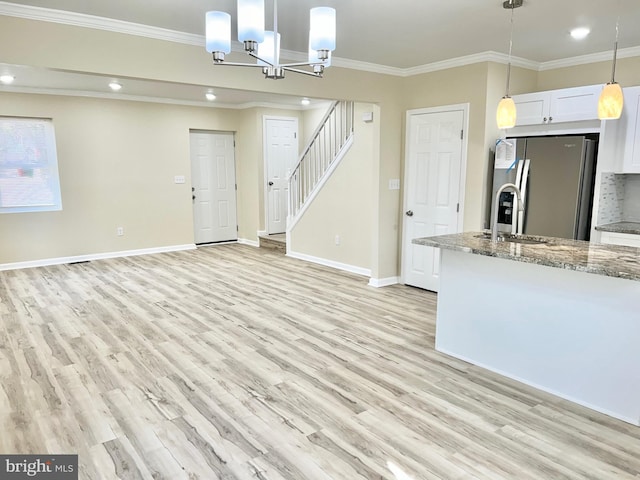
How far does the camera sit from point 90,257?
22.7 feet

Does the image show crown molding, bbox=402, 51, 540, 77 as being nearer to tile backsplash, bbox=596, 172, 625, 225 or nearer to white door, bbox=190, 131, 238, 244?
tile backsplash, bbox=596, 172, 625, 225

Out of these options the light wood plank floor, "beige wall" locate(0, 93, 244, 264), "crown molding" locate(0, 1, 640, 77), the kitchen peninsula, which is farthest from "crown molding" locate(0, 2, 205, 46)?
"beige wall" locate(0, 93, 244, 264)

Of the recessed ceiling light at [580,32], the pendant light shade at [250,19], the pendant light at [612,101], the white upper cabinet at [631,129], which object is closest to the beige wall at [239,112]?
the white upper cabinet at [631,129]

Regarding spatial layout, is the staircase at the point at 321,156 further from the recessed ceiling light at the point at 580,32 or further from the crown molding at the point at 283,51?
the recessed ceiling light at the point at 580,32

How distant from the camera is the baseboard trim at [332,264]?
19.8 feet

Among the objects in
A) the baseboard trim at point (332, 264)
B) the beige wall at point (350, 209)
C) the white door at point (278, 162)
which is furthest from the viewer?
the white door at point (278, 162)

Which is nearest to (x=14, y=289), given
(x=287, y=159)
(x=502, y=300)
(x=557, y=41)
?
(x=287, y=159)

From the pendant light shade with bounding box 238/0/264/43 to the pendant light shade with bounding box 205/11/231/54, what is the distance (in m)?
0.23

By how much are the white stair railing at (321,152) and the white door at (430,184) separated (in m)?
1.12

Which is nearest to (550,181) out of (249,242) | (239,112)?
(249,242)

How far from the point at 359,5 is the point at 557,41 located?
6.72ft

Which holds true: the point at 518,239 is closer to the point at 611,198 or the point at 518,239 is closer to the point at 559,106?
the point at 611,198

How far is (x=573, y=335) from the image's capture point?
272 cm

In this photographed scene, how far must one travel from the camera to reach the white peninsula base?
99.6 inches
